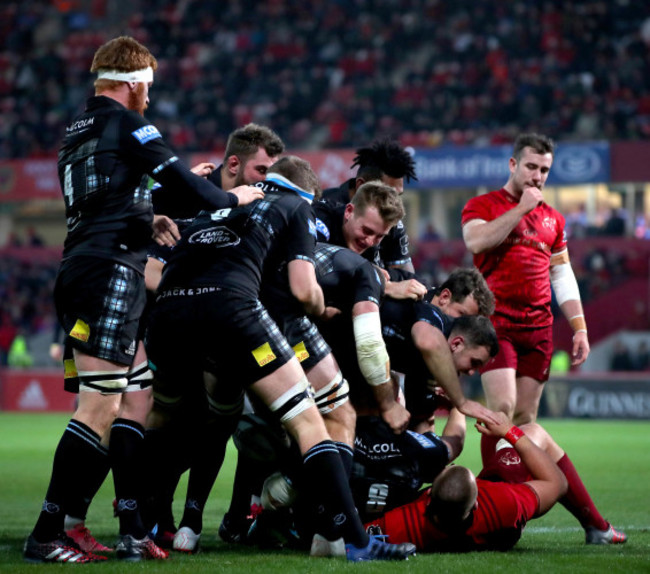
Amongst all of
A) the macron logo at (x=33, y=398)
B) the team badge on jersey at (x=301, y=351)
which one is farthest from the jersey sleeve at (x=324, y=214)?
the macron logo at (x=33, y=398)

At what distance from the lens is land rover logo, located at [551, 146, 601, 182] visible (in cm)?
2350

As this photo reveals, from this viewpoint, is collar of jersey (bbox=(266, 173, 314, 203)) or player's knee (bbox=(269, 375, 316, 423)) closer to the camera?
player's knee (bbox=(269, 375, 316, 423))

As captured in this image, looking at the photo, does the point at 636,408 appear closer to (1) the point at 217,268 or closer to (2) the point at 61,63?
(1) the point at 217,268

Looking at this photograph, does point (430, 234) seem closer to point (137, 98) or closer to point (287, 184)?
point (287, 184)

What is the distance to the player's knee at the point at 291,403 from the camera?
491cm

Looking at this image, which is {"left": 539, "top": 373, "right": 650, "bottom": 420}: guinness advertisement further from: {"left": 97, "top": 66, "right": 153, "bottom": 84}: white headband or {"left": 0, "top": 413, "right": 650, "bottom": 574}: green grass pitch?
{"left": 97, "top": 66, "right": 153, "bottom": 84}: white headband

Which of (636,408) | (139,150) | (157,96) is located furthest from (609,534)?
(157,96)

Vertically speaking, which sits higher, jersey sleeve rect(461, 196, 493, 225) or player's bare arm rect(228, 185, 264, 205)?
player's bare arm rect(228, 185, 264, 205)

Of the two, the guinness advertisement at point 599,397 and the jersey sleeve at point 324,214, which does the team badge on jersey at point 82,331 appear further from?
the guinness advertisement at point 599,397

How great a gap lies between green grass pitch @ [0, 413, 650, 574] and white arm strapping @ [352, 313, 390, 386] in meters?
0.98

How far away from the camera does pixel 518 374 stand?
720 centimetres

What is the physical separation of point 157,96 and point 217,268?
2631cm


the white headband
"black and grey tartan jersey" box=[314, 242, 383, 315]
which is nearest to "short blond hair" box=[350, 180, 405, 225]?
"black and grey tartan jersey" box=[314, 242, 383, 315]

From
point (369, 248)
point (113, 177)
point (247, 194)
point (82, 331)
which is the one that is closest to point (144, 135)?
point (113, 177)
